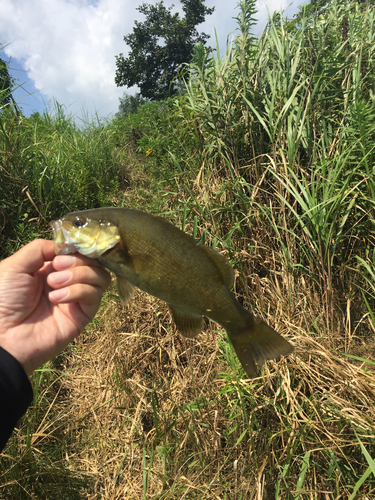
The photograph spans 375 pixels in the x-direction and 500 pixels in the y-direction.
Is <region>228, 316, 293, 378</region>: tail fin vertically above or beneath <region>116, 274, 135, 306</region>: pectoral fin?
beneath

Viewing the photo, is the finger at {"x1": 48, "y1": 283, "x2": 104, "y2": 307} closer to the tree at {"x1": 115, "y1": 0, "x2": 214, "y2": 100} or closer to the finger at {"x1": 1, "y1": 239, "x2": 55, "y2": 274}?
the finger at {"x1": 1, "y1": 239, "x2": 55, "y2": 274}

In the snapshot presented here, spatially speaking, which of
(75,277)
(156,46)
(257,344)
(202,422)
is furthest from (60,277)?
(156,46)

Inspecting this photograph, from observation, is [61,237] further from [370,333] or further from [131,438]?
[370,333]

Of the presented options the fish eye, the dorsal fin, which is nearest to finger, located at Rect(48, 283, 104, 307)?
the fish eye

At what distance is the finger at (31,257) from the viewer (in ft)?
4.96

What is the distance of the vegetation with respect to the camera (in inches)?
79.8

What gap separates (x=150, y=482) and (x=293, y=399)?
1.33 meters

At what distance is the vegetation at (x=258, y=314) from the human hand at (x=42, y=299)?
2.92 feet

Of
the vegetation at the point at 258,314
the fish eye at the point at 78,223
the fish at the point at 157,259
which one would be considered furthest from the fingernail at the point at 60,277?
the vegetation at the point at 258,314

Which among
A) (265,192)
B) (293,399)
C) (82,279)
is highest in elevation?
(82,279)

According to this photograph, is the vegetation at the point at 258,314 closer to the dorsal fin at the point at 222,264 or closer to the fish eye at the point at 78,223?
the dorsal fin at the point at 222,264

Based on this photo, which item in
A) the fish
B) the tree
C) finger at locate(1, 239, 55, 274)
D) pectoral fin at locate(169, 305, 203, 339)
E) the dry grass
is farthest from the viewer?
the tree

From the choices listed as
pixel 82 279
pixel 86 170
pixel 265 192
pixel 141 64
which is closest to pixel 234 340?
pixel 82 279

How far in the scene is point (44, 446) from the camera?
2.47m
